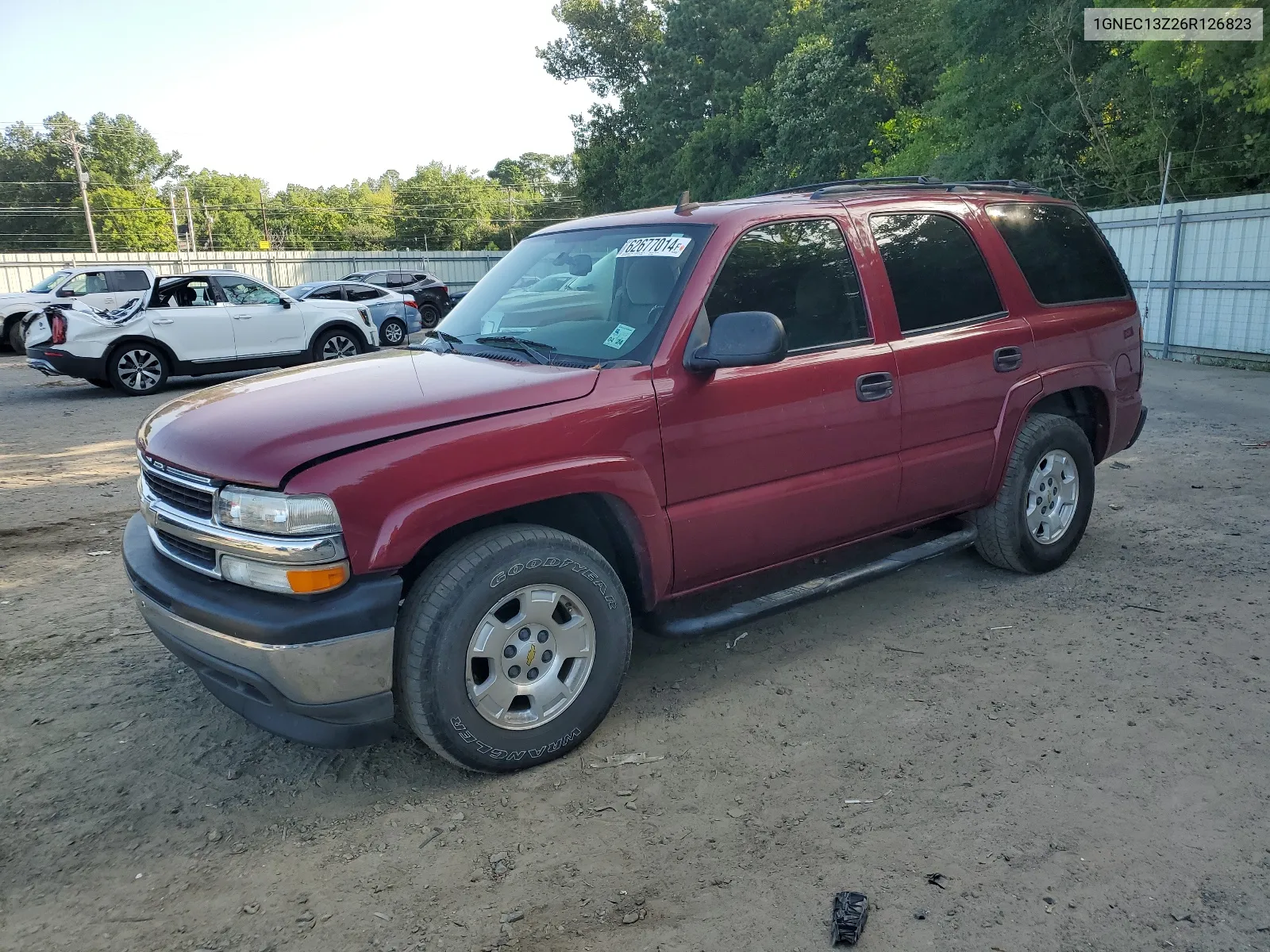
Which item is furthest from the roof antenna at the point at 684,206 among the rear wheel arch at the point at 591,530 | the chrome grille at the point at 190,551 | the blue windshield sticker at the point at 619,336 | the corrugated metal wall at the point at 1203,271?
the corrugated metal wall at the point at 1203,271

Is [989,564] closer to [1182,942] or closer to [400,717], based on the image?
[1182,942]

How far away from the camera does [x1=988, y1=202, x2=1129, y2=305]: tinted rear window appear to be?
4793mm

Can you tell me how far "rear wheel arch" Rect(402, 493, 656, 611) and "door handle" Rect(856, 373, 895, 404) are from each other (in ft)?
3.97

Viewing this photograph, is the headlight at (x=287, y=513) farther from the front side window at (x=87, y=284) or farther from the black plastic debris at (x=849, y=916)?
the front side window at (x=87, y=284)

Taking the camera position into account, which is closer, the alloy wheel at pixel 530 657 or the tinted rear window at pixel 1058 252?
the alloy wheel at pixel 530 657

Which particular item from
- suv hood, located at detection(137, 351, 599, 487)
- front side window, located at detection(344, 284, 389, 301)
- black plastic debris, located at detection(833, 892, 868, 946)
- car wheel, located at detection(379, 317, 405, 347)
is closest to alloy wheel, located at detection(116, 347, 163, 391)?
car wheel, located at detection(379, 317, 405, 347)

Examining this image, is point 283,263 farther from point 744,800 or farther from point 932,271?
point 744,800

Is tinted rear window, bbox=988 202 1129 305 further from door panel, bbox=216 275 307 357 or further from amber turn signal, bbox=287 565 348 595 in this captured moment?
door panel, bbox=216 275 307 357

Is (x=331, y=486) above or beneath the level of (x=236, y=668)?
above

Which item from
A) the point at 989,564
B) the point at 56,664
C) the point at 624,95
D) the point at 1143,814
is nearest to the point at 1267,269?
the point at 989,564

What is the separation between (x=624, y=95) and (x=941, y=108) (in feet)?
104

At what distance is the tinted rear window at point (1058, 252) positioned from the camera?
4793 mm

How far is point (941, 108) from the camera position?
26000mm

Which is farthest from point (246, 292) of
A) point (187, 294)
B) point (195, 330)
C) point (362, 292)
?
point (362, 292)
